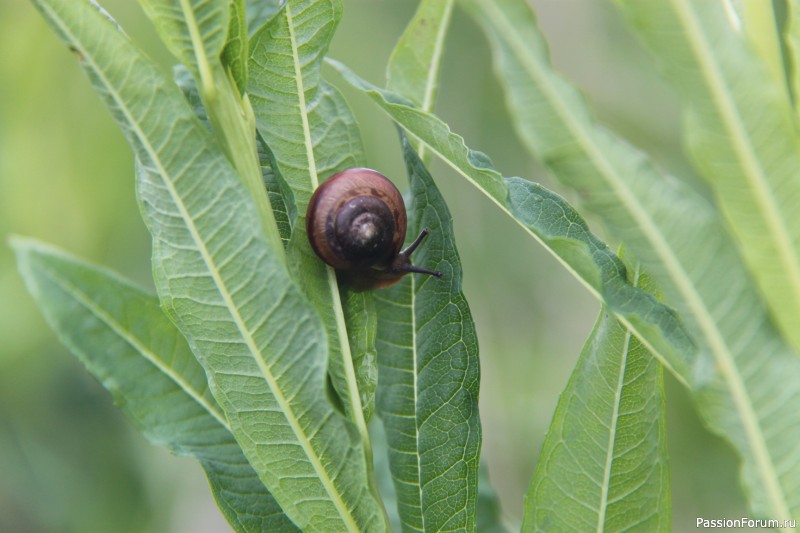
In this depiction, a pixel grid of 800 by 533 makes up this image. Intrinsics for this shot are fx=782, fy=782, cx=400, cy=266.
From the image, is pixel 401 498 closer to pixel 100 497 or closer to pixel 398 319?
pixel 398 319

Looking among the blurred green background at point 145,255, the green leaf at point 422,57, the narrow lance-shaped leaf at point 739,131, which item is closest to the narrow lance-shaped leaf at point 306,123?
the green leaf at point 422,57

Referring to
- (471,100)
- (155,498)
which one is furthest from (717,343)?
(471,100)

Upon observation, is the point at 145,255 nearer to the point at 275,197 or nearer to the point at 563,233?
the point at 275,197

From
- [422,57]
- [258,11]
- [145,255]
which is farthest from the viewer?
[145,255]

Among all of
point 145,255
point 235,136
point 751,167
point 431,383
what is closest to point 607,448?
point 431,383

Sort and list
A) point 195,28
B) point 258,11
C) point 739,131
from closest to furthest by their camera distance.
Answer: point 739,131
point 195,28
point 258,11

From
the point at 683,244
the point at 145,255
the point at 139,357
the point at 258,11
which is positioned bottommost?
the point at 139,357

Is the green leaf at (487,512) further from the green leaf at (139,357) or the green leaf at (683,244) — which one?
the green leaf at (683,244)

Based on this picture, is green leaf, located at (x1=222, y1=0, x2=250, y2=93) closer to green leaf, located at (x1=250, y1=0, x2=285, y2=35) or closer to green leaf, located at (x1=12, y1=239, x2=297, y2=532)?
green leaf, located at (x1=250, y1=0, x2=285, y2=35)
